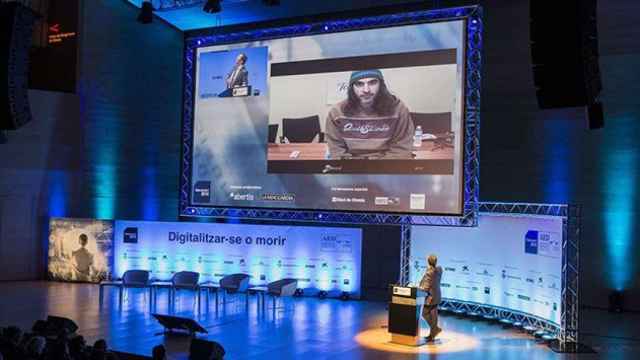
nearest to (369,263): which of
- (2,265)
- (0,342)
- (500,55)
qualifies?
(500,55)

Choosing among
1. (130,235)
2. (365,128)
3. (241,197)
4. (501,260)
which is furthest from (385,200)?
(130,235)

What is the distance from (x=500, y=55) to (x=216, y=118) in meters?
6.03

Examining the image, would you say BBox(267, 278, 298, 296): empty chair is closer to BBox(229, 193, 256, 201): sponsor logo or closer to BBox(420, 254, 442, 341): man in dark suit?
BBox(229, 193, 256, 201): sponsor logo

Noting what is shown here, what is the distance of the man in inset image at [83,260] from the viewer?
1464 centimetres

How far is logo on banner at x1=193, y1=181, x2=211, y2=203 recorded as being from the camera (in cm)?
1411

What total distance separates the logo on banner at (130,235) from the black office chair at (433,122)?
21.8ft

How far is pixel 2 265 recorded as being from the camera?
47.3 feet

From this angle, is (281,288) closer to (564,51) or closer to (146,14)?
(146,14)

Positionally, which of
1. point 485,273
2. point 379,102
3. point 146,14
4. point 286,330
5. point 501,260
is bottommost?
point 286,330

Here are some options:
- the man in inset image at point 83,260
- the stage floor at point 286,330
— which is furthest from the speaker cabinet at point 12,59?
the man in inset image at point 83,260

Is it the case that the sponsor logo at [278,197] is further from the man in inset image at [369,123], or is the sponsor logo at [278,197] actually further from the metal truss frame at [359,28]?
the man in inset image at [369,123]

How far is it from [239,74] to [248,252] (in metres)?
3.68

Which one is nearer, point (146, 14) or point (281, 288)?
point (281, 288)

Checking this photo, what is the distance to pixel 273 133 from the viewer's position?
1340 cm
